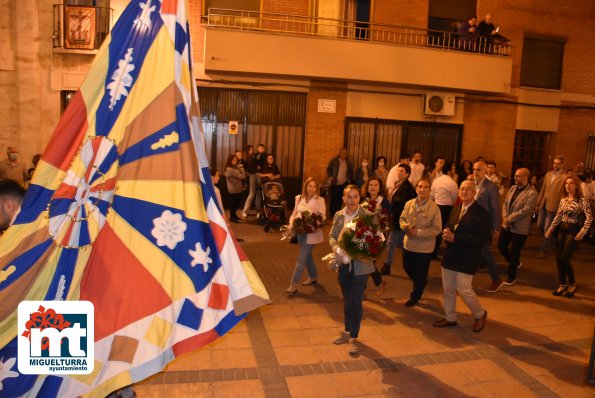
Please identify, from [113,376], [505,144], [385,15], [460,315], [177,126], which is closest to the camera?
[113,376]

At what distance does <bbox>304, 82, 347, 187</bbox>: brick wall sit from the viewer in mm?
15867

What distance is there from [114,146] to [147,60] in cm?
51

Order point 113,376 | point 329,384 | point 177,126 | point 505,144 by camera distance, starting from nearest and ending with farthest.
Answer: point 113,376, point 177,126, point 329,384, point 505,144

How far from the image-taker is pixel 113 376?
2.51 meters

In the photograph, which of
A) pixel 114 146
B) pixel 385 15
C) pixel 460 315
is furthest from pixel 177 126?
pixel 385 15

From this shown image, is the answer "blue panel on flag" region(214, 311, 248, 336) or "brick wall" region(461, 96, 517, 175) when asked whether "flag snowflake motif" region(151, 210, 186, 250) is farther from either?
"brick wall" region(461, 96, 517, 175)

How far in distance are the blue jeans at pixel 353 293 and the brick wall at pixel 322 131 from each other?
10.2 metres

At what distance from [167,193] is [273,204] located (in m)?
10.1

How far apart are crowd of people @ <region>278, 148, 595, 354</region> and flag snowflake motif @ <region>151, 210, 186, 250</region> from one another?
332 centimetres

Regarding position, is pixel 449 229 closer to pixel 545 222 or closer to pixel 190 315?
pixel 190 315

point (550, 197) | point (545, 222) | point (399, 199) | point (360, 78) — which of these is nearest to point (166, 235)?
point (399, 199)

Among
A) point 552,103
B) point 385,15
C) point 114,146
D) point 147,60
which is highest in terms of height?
point 385,15

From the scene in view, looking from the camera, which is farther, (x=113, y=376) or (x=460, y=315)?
(x=460, y=315)

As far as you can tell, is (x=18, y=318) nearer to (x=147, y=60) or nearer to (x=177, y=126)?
(x=177, y=126)
